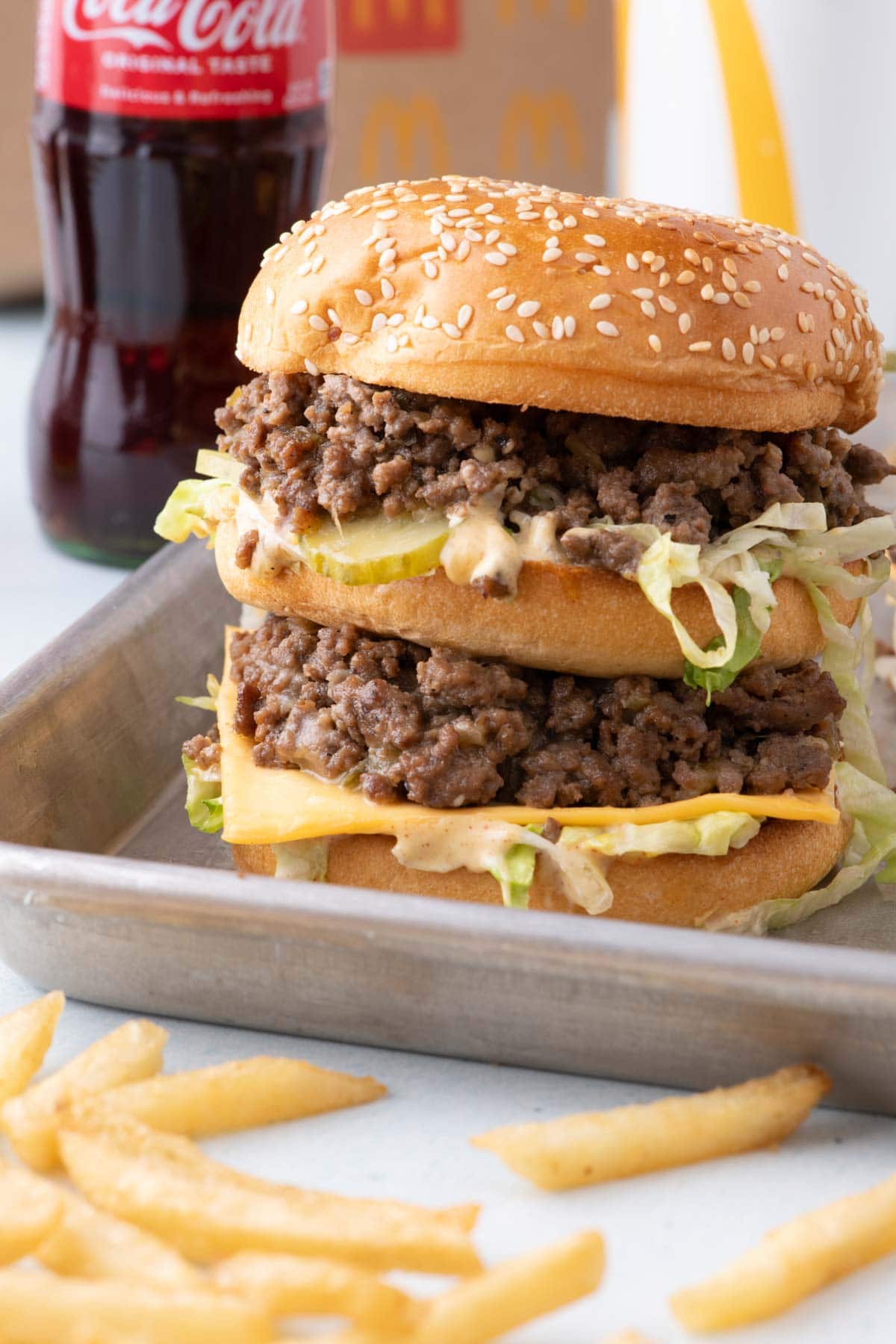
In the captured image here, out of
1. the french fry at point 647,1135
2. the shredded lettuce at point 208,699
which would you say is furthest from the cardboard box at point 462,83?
the french fry at point 647,1135

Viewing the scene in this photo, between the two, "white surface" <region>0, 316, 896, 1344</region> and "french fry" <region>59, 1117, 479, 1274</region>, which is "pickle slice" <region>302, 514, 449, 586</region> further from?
"french fry" <region>59, 1117, 479, 1274</region>

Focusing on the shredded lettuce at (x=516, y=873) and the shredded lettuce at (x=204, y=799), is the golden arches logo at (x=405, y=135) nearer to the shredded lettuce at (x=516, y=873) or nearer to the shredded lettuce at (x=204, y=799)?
the shredded lettuce at (x=204, y=799)

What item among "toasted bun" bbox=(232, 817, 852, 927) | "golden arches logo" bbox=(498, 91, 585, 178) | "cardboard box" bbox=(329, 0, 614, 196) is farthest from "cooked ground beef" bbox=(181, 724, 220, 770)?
"golden arches logo" bbox=(498, 91, 585, 178)

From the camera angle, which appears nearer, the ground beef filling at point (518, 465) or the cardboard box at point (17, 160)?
the ground beef filling at point (518, 465)

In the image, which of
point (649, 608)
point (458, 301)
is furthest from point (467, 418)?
point (649, 608)

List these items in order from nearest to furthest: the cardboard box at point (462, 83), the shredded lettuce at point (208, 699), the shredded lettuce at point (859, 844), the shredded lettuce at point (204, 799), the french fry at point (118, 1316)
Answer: the french fry at point (118, 1316) < the shredded lettuce at point (859, 844) < the shredded lettuce at point (204, 799) < the shredded lettuce at point (208, 699) < the cardboard box at point (462, 83)

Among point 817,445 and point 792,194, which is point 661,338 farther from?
point 792,194
